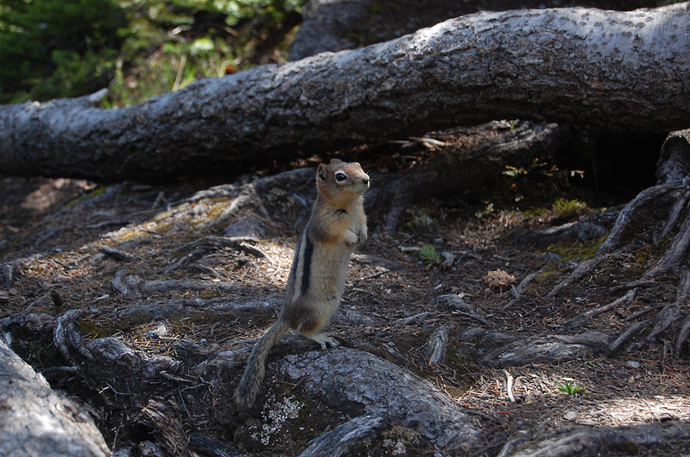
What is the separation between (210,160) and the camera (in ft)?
22.2

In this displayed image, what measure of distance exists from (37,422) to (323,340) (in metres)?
1.68

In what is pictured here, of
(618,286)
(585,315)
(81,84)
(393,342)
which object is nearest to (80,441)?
(393,342)

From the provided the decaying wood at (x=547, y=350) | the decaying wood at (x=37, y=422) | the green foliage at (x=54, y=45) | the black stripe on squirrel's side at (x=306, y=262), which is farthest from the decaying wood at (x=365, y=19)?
the decaying wood at (x=37, y=422)

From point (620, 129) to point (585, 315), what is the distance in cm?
219

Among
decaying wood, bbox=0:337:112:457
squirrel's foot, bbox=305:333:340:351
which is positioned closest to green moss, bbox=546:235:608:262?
squirrel's foot, bbox=305:333:340:351

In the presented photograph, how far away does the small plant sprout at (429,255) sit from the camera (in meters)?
4.96

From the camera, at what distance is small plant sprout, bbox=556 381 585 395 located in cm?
290

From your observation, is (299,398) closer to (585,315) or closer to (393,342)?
(393,342)

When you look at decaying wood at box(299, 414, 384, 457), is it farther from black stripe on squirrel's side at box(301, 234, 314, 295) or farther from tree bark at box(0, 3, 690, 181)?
tree bark at box(0, 3, 690, 181)

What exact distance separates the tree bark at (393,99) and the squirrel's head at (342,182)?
1.77 metres

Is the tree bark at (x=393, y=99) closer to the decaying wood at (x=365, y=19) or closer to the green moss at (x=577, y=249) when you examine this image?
the green moss at (x=577, y=249)

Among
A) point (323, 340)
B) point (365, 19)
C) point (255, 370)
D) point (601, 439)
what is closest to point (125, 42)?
point (365, 19)

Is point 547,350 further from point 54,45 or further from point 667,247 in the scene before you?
point 54,45

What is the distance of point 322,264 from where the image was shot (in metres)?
3.59
